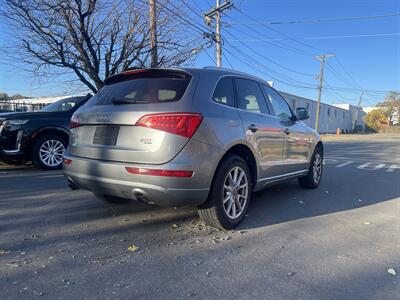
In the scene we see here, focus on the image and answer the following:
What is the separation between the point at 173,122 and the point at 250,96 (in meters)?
1.62

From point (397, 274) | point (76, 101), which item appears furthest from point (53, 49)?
point (397, 274)

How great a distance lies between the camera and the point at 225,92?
14.1 feet

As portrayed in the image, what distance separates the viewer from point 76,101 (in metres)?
8.81

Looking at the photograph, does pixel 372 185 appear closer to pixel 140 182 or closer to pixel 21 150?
pixel 140 182

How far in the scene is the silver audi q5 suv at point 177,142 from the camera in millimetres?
3562

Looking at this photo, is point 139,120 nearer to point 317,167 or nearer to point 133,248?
point 133,248

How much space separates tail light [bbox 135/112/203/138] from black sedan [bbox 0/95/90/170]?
5.13m

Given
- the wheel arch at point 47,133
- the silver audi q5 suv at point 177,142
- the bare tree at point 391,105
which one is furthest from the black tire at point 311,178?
the bare tree at point 391,105

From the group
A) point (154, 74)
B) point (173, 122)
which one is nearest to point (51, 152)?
point (154, 74)

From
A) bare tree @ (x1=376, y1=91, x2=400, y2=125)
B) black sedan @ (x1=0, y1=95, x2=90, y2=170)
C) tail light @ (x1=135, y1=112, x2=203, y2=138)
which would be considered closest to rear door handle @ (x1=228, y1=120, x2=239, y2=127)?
tail light @ (x1=135, y1=112, x2=203, y2=138)

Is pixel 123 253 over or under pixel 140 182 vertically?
under

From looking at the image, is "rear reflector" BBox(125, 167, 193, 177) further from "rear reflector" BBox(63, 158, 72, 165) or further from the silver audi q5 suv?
"rear reflector" BBox(63, 158, 72, 165)

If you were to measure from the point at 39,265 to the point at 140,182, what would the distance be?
115 centimetres

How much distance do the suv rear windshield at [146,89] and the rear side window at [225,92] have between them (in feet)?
1.33
